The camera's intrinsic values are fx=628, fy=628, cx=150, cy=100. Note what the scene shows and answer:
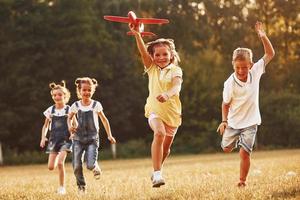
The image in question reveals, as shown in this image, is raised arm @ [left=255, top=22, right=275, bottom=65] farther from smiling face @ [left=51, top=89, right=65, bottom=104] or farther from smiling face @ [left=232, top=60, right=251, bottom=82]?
smiling face @ [left=51, top=89, right=65, bottom=104]

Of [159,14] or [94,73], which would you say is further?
[159,14]

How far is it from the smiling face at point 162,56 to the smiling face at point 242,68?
924 mm

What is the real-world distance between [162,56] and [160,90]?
0.49 metres

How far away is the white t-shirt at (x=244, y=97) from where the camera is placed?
8.65 metres

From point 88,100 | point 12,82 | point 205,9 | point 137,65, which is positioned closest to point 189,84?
point 137,65

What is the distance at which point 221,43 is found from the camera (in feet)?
162

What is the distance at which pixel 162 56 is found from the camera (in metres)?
8.60

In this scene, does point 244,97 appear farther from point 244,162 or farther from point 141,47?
point 141,47

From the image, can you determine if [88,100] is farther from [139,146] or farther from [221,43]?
[221,43]

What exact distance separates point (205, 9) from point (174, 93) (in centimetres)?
4452

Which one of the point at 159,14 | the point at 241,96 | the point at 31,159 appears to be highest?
the point at 159,14

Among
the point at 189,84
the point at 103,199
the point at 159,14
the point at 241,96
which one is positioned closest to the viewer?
the point at 103,199

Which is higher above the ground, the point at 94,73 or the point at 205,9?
the point at 205,9

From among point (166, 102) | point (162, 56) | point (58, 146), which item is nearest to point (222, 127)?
point (166, 102)
